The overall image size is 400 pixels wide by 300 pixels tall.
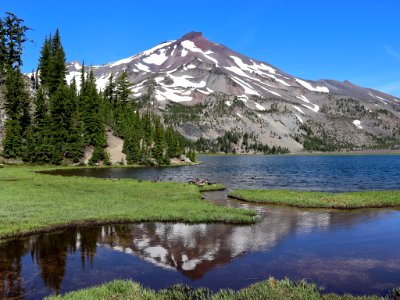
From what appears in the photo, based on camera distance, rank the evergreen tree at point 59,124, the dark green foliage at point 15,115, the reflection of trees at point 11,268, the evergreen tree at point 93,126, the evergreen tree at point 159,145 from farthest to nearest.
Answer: the evergreen tree at point 159,145 < the evergreen tree at point 93,126 < the evergreen tree at point 59,124 < the dark green foliage at point 15,115 < the reflection of trees at point 11,268

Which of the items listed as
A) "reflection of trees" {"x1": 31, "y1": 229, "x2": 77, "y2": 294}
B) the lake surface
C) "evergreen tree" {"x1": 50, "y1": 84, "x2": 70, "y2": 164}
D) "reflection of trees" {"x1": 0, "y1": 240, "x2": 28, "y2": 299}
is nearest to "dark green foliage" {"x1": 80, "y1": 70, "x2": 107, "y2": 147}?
"evergreen tree" {"x1": 50, "y1": 84, "x2": 70, "y2": 164}

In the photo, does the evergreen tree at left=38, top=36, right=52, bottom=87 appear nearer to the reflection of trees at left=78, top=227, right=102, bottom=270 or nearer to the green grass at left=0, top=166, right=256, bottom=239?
the green grass at left=0, top=166, right=256, bottom=239

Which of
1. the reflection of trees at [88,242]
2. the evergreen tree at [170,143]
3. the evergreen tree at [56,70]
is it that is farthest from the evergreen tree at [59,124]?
the reflection of trees at [88,242]

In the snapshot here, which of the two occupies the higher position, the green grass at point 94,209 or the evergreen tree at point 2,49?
the evergreen tree at point 2,49

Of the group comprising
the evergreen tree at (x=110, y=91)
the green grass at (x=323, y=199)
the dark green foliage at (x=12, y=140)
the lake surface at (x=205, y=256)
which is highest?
the evergreen tree at (x=110, y=91)

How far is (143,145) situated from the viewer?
13100cm

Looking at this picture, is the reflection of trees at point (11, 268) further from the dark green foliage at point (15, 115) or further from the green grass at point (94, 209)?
the dark green foliage at point (15, 115)

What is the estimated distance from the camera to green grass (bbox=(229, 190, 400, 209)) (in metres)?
43.8

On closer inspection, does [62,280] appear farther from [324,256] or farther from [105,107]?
[105,107]

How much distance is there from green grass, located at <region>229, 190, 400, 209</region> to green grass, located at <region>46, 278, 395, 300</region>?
92.5ft

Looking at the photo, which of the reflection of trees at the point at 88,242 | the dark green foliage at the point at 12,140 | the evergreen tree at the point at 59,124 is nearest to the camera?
the reflection of trees at the point at 88,242

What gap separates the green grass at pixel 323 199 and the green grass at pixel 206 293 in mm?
28196

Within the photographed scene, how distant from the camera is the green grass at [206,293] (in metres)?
15.6

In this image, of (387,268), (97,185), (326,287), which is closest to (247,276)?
(326,287)
